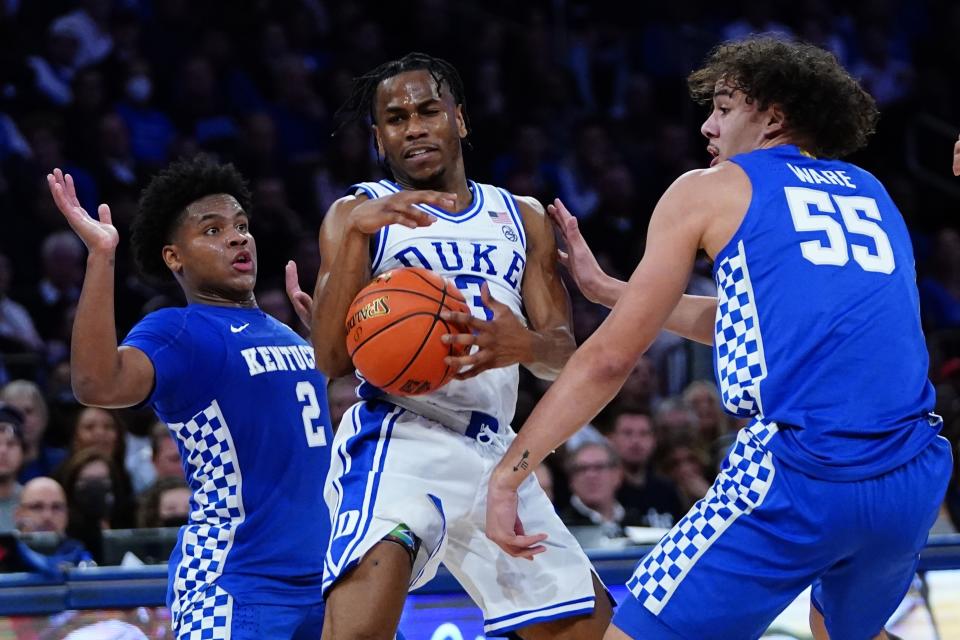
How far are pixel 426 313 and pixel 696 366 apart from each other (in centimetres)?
568

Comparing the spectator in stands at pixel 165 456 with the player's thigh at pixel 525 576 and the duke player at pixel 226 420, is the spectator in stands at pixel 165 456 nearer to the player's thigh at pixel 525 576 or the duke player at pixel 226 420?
the duke player at pixel 226 420

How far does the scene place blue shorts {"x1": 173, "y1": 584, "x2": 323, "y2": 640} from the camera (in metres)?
4.00

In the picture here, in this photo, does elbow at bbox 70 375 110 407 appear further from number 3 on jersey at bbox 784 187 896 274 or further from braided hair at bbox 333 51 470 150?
number 3 on jersey at bbox 784 187 896 274

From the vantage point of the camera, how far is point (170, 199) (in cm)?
462

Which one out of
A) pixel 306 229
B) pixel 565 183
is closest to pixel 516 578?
pixel 306 229

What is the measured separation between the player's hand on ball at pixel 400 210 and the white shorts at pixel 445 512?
549mm

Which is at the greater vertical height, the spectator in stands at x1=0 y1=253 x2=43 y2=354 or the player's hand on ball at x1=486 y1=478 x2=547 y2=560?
the player's hand on ball at x1=486 y1=478 x2=547 y2=560

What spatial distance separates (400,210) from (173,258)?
113 cm

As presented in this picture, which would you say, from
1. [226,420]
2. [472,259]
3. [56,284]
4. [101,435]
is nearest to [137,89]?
[56,284]

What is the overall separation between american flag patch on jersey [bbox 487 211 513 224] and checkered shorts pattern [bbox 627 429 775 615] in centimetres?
120

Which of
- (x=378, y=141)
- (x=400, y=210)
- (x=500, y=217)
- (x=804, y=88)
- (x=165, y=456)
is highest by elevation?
(x=804, y=88)

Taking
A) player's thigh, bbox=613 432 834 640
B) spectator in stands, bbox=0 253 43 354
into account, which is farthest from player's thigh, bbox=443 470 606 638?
spectator in stands, bbox=0 253 43 354

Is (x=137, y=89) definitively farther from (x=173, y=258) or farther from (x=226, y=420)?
(x=226, y=420)

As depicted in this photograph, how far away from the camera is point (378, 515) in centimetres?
379
